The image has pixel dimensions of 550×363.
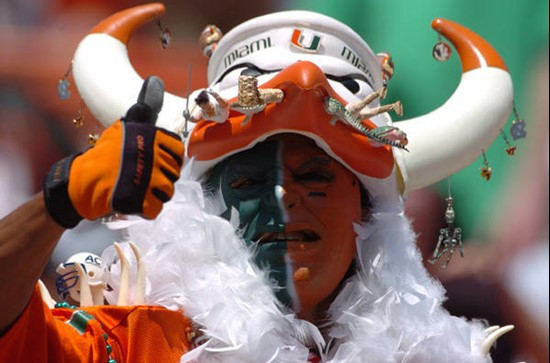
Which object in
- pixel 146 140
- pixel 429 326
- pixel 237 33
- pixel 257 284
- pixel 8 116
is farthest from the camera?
pixel 8 116

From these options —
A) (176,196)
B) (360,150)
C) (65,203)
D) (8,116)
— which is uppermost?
(65,203)

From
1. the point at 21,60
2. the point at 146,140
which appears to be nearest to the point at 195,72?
the point at 21,60

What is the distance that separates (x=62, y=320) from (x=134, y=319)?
0.15m

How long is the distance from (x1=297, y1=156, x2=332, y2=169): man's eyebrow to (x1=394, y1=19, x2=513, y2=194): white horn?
0.86 ft

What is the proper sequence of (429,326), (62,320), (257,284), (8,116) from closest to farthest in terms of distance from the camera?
(62,320), (257,284), (429,326), (8,116)

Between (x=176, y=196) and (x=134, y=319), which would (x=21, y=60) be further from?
(x=134, y=319)

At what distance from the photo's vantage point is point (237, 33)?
2027mm

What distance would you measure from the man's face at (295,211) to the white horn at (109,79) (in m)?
0.26

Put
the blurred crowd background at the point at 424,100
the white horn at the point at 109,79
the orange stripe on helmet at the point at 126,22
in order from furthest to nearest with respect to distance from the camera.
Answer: the blurred crowd background at the point at 424,100 < the orange stripe on helmet at the point at 126,22 < the white horn at the point at 109,79

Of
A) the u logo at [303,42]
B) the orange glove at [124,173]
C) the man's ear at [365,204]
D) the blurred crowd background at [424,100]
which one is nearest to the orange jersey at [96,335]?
the orange glove at [124,173]

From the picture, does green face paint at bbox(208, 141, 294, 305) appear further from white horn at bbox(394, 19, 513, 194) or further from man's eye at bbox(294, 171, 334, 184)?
white horn at bbox(394, 19, 513, 194)

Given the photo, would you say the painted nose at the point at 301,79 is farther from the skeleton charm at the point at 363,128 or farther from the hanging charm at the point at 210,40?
the hanging charm at the point at 210,40

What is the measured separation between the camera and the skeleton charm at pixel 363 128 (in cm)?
174

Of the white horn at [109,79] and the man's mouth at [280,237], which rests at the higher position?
the white horn at [109,79]
